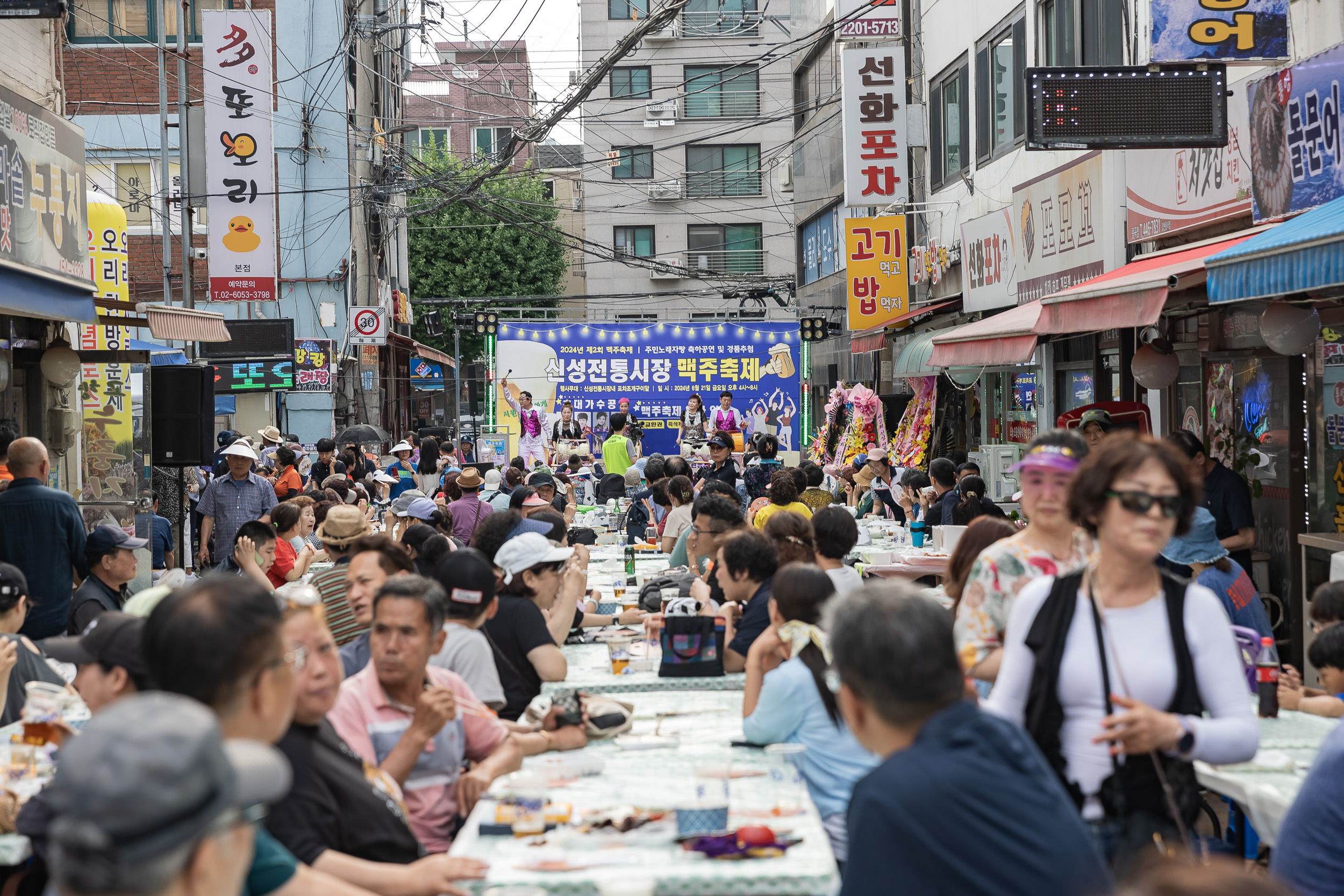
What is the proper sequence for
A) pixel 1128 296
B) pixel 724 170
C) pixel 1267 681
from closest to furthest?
pixel 1267 681, pixel 1128 296, pixel 724 170

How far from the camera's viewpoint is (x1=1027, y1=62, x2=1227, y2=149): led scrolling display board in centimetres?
878

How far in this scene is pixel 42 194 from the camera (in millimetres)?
10867

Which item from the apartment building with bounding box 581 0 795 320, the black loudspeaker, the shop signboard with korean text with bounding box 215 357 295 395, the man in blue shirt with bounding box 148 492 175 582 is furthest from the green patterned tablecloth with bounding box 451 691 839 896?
the apartment building with bounding box 581 0 795 320

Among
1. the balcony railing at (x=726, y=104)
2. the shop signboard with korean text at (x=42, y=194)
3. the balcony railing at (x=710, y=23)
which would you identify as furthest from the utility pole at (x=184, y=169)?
the balcony railing at (x=726, y=104)

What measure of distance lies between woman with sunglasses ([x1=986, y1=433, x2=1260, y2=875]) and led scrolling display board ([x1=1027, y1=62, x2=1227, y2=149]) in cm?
602

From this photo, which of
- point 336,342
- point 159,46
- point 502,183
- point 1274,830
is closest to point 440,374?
point 502,183

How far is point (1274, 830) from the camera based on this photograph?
4.06 m

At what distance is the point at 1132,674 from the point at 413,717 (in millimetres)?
2180

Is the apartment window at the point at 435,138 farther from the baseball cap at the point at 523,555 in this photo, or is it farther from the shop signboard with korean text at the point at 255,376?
the baseball cap at the point at 523,555

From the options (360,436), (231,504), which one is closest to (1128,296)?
(231,504)

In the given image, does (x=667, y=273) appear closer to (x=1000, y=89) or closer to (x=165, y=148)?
(x=165, y=148)

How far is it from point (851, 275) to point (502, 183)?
26638 mm

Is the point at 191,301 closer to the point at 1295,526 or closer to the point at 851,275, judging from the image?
the point at 851,275

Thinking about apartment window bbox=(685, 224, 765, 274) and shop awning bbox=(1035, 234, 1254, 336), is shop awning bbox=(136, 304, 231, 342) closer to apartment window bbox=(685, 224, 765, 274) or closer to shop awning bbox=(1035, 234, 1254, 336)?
shop awning bbox=(1035, 234, 1254, 336)
